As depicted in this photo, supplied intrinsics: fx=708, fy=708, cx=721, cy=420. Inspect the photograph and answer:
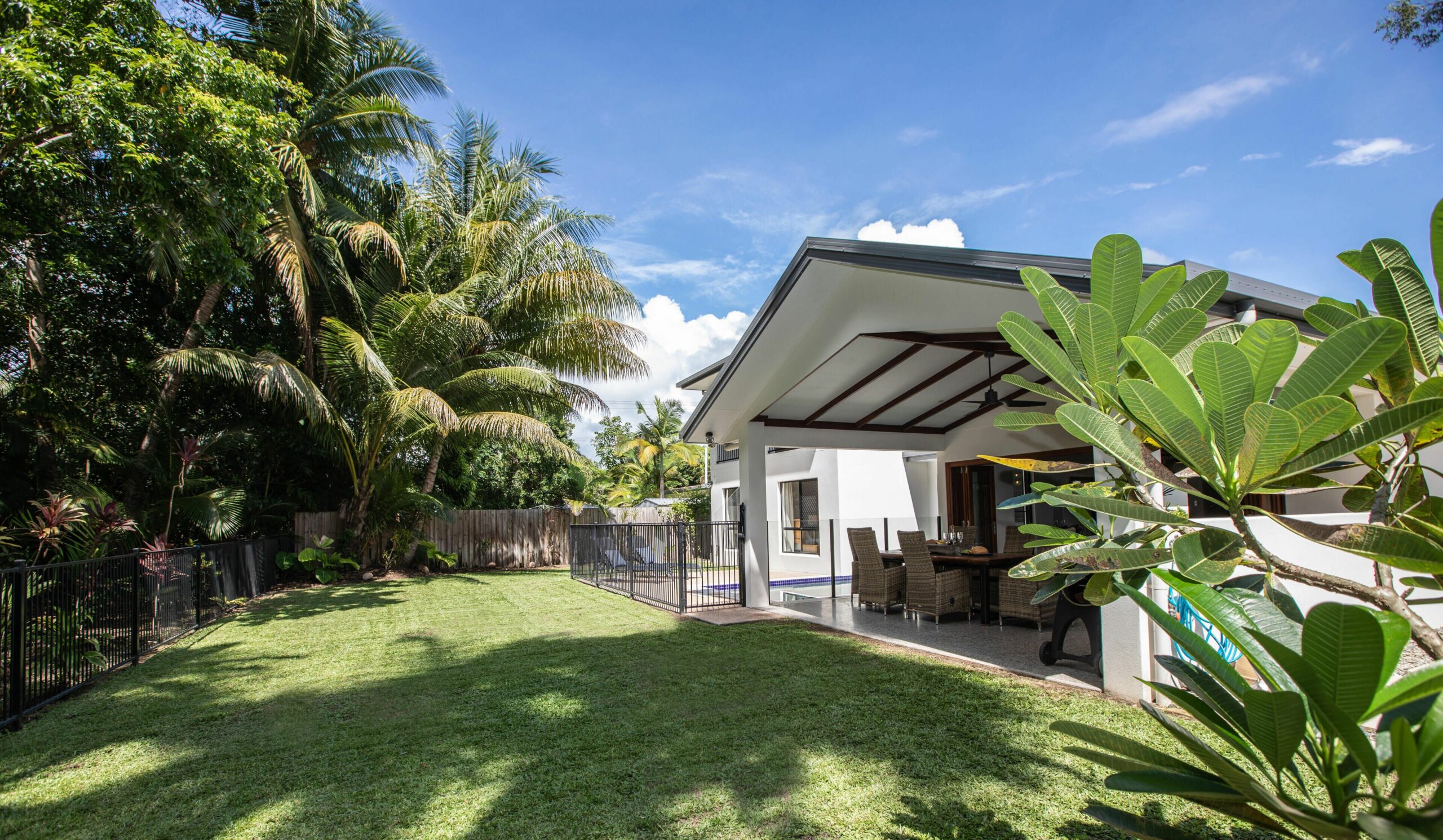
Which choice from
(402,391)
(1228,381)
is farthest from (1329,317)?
(402,391)

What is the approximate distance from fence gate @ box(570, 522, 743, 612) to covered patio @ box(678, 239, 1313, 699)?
1.45ft

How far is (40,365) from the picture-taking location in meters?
10.7

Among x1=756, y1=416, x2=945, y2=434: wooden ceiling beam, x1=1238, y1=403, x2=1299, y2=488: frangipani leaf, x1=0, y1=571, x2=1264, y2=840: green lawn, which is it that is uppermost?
x1=756, y1=416, x2=945, y2=434: wooden ceiling beam

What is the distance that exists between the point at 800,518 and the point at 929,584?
9.43 metres

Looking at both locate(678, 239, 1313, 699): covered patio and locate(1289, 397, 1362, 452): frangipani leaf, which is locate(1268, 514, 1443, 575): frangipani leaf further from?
locate(678, 239, 1313, 699): covered patio

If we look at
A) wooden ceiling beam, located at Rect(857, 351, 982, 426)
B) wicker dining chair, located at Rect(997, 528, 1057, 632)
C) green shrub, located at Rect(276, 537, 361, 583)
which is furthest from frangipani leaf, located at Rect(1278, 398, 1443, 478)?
green shrub, located at Rect(276, 537, 361, 583)

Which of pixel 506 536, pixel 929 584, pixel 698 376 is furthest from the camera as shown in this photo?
pixel 698 376

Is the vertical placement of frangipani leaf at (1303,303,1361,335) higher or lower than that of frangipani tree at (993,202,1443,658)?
higher

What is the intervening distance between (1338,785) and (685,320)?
98.1 metres

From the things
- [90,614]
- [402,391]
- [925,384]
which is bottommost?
[90,614]

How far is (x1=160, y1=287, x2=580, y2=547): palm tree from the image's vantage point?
13438 mm

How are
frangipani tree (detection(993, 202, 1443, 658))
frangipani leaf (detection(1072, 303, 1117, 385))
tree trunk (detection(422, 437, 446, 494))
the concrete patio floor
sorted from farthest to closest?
tree trunk (detection(422, 437, 446, 494)) < the concrete patio floor < frangipani leaf (detection(1072, 303, 1117, 385)) < frangipani tree (detection(993, 202, 1443, 658))

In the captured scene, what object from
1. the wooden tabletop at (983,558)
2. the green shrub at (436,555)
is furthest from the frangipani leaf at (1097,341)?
the green shrub at (436,555)

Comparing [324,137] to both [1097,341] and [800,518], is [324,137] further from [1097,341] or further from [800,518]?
[1097,341]
